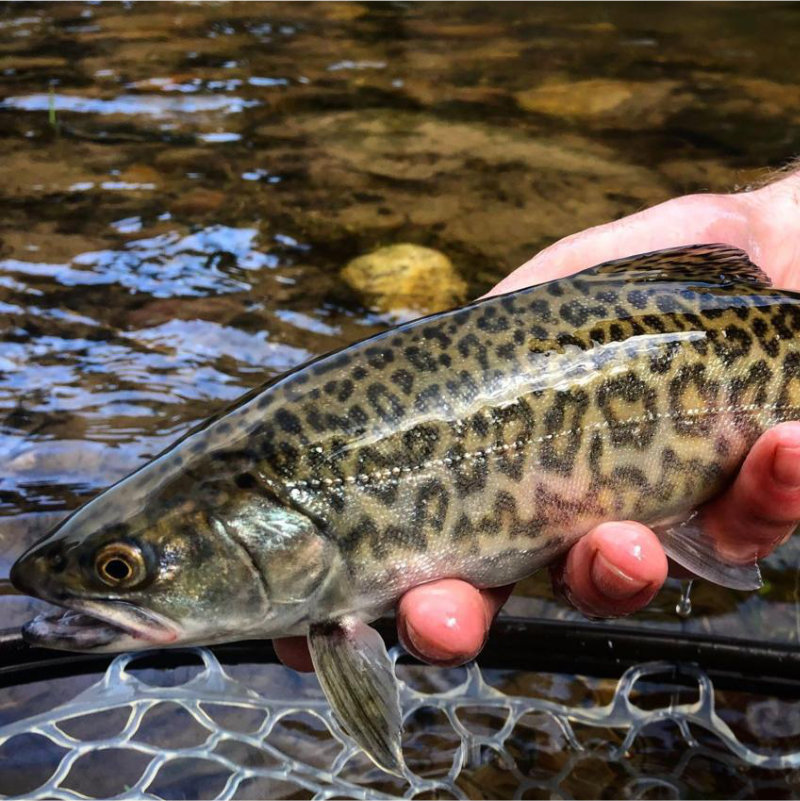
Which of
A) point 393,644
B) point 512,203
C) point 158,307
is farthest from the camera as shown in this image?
point 512,203

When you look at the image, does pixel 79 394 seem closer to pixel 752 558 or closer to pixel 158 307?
pixel 158 307

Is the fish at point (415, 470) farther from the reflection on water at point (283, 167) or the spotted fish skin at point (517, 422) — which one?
the reflection on water at point (283, 167)

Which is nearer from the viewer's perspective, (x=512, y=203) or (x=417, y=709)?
(x=417, y=709)

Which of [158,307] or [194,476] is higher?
[194,476]

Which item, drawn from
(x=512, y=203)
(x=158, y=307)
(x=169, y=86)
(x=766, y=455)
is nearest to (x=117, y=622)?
(x=766, y=455)

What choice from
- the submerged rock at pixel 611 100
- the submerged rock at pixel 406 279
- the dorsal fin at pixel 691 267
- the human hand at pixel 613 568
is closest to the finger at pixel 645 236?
the human hand at pixel 613 568

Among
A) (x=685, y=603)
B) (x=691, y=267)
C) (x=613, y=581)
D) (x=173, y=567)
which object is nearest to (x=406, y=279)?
(x=685, y=603)
